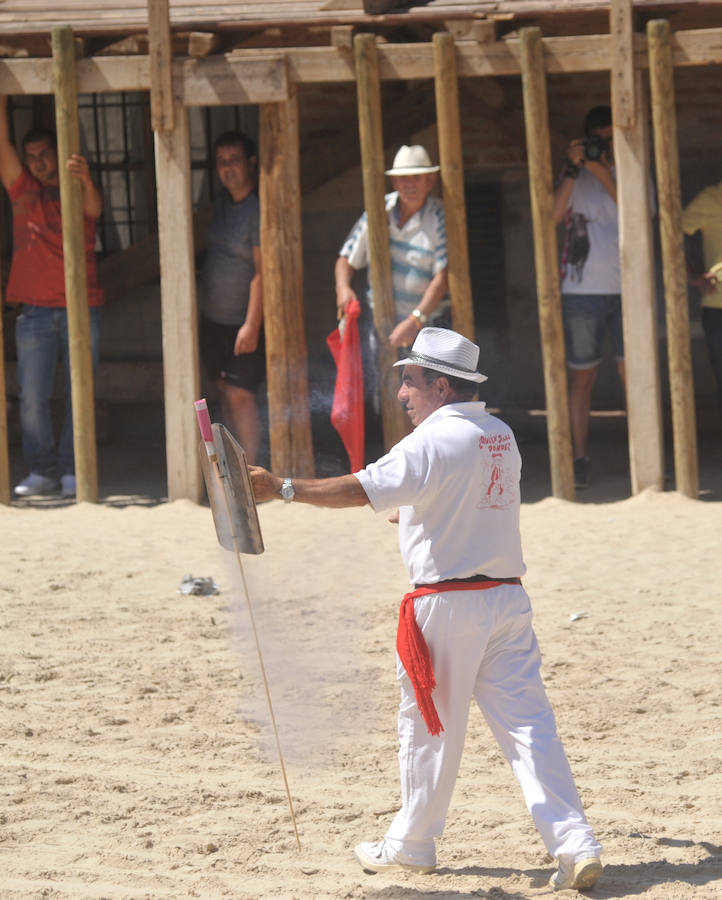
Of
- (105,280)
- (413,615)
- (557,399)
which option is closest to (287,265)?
(557,399)

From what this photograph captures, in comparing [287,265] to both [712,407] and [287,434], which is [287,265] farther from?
[712,407]

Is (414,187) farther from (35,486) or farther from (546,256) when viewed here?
(35,486)

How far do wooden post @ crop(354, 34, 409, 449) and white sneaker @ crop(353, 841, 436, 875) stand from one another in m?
4.60

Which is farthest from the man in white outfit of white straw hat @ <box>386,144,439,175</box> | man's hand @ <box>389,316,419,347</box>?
white straw hat @ <box>386,144,439,175</box>

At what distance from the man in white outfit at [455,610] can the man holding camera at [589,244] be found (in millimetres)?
4811

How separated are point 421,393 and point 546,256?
459 centimetres

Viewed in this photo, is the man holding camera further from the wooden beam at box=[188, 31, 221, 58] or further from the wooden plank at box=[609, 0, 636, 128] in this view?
the wooden beam at box=[188, 31, 221, 58]

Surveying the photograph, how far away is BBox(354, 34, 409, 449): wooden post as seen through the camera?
27.7 feet

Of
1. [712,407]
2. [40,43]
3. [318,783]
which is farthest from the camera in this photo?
[712,407]

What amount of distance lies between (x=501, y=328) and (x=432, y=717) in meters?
7.57

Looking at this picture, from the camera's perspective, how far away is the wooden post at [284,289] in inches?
339

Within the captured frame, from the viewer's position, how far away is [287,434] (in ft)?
28.7

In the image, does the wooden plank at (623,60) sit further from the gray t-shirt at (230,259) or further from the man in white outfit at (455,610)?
the man in white outfit at (455,610)

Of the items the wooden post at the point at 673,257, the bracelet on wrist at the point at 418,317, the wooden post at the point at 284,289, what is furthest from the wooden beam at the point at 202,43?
the wooden post at the point at 673,257
